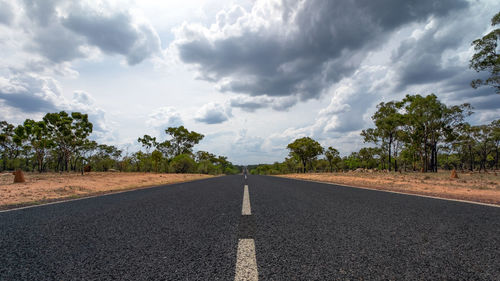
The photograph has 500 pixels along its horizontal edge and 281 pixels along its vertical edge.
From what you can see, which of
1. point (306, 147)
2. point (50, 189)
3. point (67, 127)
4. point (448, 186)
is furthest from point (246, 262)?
point (306, 147)

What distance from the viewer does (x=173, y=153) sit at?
204 feet

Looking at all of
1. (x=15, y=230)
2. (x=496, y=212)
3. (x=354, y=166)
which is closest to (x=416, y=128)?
(x=496, y=212)

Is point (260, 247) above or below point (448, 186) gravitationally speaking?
above

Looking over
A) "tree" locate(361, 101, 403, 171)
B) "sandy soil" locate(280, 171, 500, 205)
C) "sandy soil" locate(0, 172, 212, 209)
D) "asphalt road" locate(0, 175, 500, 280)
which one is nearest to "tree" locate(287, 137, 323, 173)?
"tree" locate(361, 101, 403, 171)

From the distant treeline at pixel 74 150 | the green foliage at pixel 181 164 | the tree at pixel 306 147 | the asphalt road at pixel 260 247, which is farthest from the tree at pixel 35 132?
the tree at pixel 306 147

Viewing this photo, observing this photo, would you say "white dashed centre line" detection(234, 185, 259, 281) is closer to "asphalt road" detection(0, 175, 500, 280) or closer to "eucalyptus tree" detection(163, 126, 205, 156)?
"asphalt road" detection(0, 175, 500, 280)

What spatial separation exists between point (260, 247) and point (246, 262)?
418 millimetres

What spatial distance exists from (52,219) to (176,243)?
120 inches

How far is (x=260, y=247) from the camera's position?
7.80ft

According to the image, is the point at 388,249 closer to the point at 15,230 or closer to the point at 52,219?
the point at 15,230

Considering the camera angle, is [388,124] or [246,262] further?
[388,124]

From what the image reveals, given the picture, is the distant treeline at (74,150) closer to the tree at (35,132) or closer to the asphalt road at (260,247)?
the tree at (35,132)

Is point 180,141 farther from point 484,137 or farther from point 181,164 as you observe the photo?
point 484,137

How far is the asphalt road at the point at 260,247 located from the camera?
1824mm
